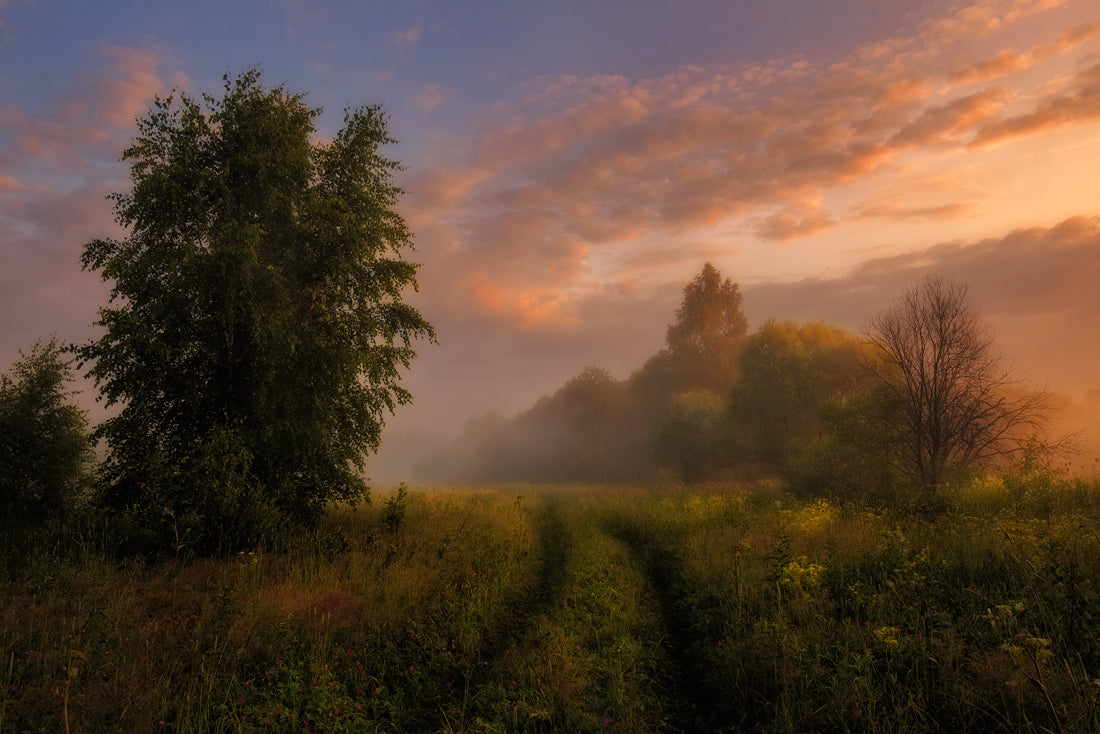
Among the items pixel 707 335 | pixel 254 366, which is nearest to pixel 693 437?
pixel 707 335

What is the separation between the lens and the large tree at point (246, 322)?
12.6 meters

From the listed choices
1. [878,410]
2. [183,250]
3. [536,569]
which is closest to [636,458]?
[878,410]

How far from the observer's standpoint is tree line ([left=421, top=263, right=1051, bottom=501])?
16.9m

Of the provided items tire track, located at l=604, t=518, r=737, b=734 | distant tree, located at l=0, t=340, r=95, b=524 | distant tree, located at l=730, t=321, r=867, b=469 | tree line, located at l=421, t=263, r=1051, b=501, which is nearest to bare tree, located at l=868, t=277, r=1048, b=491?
tree line, located at l=421, t=263, r=1051, b=501

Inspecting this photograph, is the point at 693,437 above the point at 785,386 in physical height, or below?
below

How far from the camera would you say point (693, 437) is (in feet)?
138

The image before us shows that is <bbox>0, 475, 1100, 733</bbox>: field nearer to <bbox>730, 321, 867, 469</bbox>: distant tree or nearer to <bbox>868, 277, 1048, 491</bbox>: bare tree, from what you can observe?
<bbox>868, 277, 1048, 491</bbox>: bare tree

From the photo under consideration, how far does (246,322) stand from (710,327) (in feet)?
164

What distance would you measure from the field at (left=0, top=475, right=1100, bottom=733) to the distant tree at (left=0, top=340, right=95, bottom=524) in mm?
6527

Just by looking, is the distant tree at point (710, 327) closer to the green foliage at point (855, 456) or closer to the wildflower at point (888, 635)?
the green foliage at point (855, 456)

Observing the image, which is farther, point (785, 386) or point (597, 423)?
point (597, 423)

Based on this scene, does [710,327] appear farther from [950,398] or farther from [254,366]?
[254,366]

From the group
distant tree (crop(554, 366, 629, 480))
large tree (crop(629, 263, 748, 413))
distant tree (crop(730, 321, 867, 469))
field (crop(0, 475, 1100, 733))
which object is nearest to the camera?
field (crop(0, 475, 1100, 733))

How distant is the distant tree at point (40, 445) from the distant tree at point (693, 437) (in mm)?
37412
